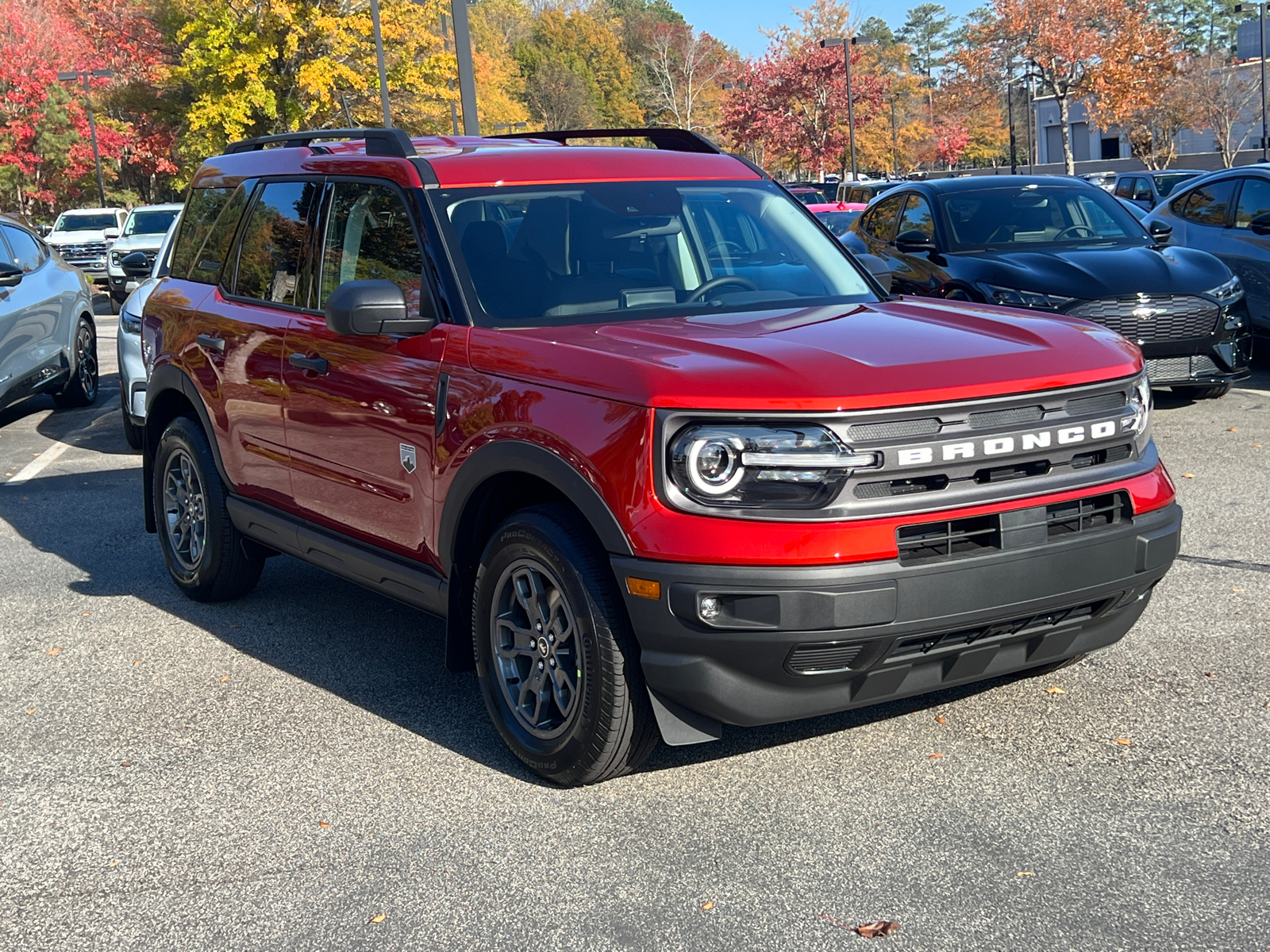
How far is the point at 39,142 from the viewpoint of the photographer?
51.0 meters

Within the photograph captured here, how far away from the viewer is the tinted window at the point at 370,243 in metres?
4.82

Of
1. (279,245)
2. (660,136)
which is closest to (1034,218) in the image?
(660,136)

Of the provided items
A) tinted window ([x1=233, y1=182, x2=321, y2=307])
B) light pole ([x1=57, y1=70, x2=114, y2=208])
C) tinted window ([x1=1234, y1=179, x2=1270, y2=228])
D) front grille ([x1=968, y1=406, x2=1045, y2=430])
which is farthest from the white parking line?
light pole ([x1=57, y1=70, x2=114, y2=208])

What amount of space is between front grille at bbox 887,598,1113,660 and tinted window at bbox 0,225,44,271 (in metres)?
10.4

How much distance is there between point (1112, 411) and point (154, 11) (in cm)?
4591

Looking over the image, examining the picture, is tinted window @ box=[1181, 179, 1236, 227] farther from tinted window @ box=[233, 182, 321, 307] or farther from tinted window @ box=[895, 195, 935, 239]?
tinted window @ box=[233, 182, 321, 307]

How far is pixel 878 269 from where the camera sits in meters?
5.47

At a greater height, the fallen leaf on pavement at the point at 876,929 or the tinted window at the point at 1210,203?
the tinted window at the point at 1210,203

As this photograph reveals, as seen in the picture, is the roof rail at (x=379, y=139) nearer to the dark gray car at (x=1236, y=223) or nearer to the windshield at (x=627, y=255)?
the windshield at (x=627, y=255)

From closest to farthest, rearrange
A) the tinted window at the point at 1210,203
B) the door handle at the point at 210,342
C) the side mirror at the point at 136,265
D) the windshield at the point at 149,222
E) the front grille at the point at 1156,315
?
1. the door handle at the point at 210,342
2. the side mirror at the point at 136,265
3. the front grille at the point at 1156,315
4. the tinted window at the point at 1210,203
5. the windshield at the point at 149,222

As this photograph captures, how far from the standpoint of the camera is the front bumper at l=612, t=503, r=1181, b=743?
3.62m

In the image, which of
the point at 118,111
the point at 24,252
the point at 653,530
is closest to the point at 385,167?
the point at 653,530

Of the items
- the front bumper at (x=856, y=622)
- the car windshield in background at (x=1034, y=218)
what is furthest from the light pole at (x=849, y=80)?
the front bumper at (x=856, y=622)

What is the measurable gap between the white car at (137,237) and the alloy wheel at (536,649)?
74.3 ft
